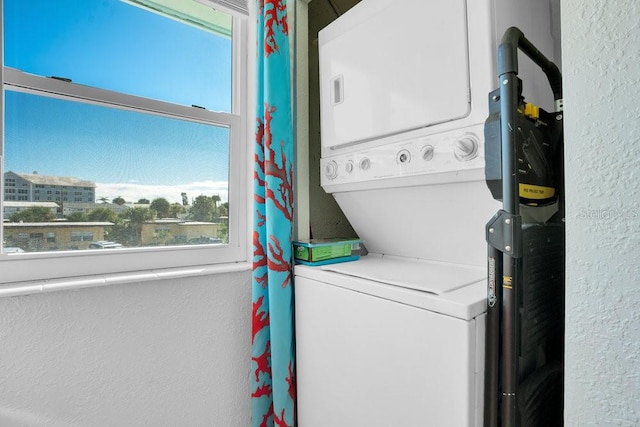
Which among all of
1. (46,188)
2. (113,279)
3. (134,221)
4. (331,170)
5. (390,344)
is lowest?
(390,344)

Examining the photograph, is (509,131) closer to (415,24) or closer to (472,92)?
(472,92)

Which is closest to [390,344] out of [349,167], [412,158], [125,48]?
[412,158]

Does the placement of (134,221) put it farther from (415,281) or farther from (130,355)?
(415,281)

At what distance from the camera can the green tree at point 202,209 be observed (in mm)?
1637

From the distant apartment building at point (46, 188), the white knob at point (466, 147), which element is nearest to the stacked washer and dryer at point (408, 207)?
the white knob at point (466, 147)

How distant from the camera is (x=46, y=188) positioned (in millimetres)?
1289

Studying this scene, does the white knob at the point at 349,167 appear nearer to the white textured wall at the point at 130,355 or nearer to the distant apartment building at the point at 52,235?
the white textured wall at the point at 130,355

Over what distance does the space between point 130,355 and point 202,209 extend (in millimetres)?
728

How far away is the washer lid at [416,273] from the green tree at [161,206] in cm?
84

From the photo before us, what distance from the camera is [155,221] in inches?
60.1

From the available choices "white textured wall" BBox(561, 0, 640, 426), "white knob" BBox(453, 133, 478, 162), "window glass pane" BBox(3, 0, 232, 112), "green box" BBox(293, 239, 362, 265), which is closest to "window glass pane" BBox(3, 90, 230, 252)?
"window glass pane" BBox(3, 0, 232, 112)

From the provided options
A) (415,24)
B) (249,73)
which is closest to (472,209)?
(415,24)

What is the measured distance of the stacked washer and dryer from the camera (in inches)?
37.2

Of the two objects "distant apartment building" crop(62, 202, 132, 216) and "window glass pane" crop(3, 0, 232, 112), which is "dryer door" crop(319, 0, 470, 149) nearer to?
"window glass pane" crop(3, 0, 232, 112)
